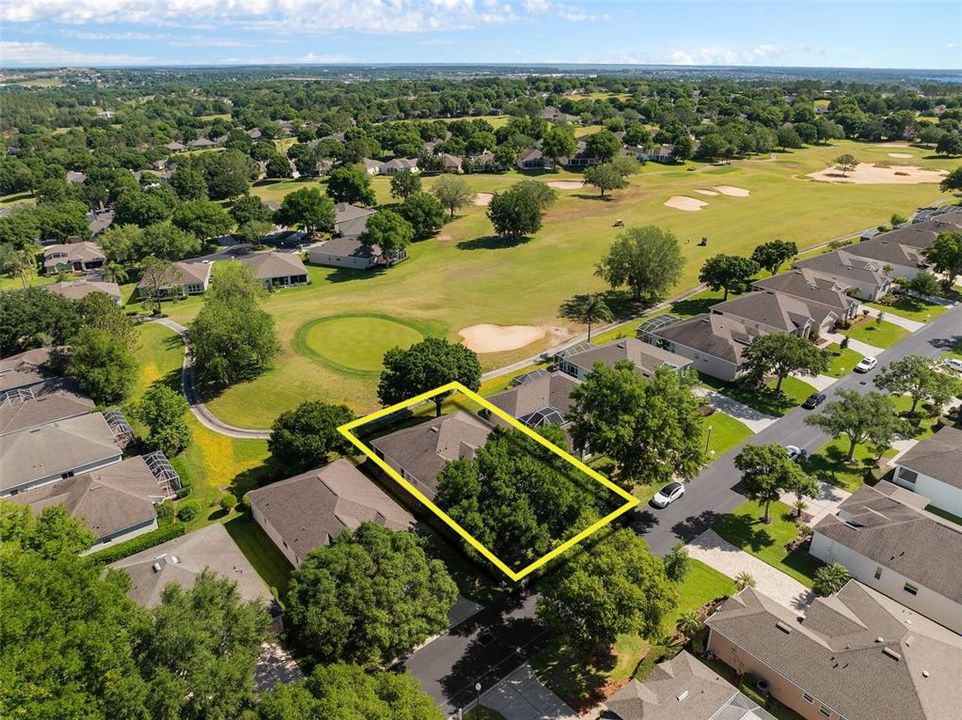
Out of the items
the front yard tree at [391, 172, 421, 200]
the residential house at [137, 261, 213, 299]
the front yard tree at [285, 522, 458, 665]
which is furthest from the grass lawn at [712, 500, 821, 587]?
the front yard tree at [391, 172, 421, 200]

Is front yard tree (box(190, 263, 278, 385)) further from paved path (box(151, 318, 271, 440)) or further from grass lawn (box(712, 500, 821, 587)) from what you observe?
grass lawn (box(712, 500, 821, 587))

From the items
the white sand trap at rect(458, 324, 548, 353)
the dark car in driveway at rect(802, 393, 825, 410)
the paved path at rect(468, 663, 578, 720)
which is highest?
the dark car in driveway at rect(802, 393, 825, 410)

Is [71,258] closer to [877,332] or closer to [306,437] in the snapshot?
[306,437]

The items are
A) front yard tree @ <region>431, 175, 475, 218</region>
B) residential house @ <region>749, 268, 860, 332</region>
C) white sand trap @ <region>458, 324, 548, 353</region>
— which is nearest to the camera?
white sand trap @ <region>458, 324, 548, 353</region>

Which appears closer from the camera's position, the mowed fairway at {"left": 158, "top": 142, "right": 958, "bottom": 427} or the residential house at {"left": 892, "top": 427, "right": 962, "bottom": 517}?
the residential house at {"left": 892, "top": 427, "right": 962, "bottom": 517}

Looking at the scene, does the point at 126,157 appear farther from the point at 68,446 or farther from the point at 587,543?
the point at 587,543

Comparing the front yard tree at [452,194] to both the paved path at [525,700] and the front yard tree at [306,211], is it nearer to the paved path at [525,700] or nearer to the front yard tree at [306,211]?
the front yard tree at [306,211]

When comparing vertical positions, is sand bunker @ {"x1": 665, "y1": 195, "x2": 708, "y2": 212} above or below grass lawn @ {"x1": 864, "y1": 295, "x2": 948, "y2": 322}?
above
